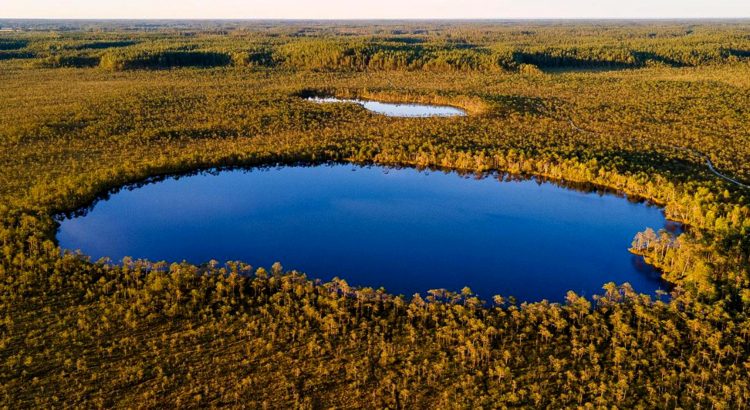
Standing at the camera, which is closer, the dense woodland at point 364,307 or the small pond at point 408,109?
the dense woodland at point 364,307

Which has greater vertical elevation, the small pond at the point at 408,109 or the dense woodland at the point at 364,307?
the small pond at the point at 408,109

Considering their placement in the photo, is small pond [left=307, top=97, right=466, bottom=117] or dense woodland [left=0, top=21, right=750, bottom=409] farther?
small pond [left=307, top=97, right=466, bottom=117]

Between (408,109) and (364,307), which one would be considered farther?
(408,109)

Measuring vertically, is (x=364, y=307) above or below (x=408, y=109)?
below

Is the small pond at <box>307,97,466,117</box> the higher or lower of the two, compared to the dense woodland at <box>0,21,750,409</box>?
higher

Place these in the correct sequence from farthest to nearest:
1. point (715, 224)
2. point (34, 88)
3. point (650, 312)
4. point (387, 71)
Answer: point (387, 71)
point (34, 88)
point (715, 224)
point (650, 312)

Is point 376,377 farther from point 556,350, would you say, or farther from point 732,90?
point 732,90

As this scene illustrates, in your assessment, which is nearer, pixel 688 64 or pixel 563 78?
pixel 563 78

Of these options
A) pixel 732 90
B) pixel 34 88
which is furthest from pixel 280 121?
pixel 732 90
